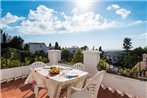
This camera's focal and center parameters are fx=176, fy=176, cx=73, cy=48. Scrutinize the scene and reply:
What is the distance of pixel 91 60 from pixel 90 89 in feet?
6.35

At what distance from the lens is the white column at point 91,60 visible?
4605 mm

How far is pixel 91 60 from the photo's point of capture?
471 centimetres

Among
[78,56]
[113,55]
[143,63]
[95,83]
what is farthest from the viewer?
[78,56]

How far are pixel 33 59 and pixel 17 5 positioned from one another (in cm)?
199

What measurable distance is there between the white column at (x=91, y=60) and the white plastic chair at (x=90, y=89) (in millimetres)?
1829

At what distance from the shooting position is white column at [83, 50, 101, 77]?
4.61 meters

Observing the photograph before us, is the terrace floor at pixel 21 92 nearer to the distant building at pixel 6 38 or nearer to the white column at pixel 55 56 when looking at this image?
the white column at pixel 55 56

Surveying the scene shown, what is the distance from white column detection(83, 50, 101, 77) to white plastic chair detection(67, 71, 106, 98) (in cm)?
183

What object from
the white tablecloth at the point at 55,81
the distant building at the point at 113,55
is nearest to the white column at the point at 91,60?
the distant building at the point at 113,55

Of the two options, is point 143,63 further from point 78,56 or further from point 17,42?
point 17,42

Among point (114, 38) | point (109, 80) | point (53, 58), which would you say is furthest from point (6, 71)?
point (114, 38)

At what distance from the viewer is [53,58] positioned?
19.5 ft

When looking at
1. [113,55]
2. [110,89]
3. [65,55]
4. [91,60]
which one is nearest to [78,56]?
[91,60]

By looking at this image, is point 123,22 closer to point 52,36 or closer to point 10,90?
point 52,36
